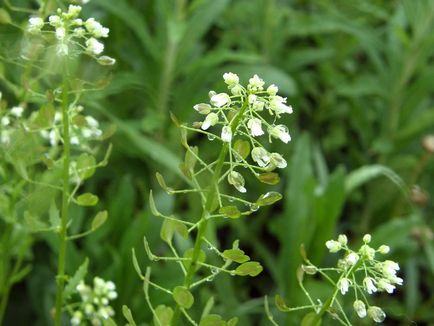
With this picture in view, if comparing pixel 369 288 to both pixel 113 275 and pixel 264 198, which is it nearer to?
pixel 264 198

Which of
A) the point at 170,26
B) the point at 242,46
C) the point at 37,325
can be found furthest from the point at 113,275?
the point at 242,46

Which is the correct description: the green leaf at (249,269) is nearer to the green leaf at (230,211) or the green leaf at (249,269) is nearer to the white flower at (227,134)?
the green leaf at (230,211)

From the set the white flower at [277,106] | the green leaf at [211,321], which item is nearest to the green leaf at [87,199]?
the green leaf at [211,321]

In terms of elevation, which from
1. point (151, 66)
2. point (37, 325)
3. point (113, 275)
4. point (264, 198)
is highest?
point (151, 66)

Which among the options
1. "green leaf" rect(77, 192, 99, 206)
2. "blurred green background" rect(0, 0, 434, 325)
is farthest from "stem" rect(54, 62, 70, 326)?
"blurred green background" rect(0, 0, 434, 325)

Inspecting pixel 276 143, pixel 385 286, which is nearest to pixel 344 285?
pixel 385 286

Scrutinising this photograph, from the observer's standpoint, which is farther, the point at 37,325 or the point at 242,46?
the point at 242,46

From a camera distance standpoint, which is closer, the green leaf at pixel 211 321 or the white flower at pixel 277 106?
the white flower at pixel 277 106
